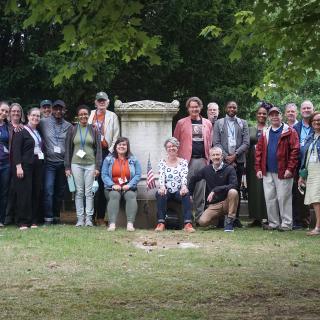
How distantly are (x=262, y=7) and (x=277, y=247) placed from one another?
11.6 feet

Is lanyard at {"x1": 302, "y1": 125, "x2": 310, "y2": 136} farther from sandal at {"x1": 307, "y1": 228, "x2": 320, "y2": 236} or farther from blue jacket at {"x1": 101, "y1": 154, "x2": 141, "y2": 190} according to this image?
blue jacket at {"x1": 101, "y1": 154, "x2": 141, "y2": 190}

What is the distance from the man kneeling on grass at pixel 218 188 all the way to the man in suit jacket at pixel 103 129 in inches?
67.6

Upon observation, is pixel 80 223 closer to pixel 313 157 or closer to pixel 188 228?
pixel 188 228

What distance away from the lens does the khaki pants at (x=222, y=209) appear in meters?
10.4

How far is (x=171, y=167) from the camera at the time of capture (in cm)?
1050

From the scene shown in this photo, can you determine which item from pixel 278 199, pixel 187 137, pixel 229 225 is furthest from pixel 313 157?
pixel 187 137

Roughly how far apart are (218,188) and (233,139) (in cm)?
105

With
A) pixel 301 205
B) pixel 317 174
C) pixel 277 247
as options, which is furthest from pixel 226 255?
pixel 301 205

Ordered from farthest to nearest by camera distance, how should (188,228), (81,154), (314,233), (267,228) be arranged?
1. (81,154)
2. (267,228)
3. (188,228)
4. (314,233)

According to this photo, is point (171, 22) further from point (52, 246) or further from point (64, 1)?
point (64, 1)

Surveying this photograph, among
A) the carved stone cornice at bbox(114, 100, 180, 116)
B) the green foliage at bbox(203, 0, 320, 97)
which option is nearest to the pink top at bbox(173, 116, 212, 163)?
the carved stone cornice at bbox(114, 100, 180, 116)

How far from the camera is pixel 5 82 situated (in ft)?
48.5

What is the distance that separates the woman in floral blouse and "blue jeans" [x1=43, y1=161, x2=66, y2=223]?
71.6 inches

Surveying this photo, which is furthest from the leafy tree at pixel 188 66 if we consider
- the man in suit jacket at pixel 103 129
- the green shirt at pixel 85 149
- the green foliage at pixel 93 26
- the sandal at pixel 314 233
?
the green foliage at pixel 93 26
